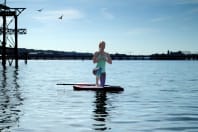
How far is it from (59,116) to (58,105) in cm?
260

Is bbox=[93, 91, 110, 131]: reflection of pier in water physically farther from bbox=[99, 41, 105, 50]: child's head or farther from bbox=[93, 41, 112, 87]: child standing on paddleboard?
bbox=[99, 41, 105, 50]: child's head

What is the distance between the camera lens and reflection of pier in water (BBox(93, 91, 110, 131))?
8.86m

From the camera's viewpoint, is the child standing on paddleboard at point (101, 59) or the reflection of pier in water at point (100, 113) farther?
the child standing on paddleboard at point (101, 59)

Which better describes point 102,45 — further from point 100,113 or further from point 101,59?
point 100,113

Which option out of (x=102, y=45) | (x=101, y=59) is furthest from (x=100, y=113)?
(x=101, y=59)

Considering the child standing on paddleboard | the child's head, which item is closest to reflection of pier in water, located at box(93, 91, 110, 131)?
the child standing on paddleboard

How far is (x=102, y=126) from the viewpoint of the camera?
8.87 metres

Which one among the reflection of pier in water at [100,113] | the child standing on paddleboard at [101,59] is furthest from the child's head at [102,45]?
the reflection of pier in water at [100,113]

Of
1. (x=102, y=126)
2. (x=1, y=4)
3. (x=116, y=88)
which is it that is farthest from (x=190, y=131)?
(x=1, y=4)

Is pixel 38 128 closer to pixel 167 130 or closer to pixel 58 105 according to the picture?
pixel 167 130

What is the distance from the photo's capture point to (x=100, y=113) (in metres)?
11.0

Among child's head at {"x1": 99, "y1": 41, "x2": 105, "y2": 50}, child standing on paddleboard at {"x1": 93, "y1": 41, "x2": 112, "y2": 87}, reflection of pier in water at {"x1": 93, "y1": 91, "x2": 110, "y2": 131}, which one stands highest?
child's head at {"x1": 99, "y1": 41, "x2": 105, "y2": 50}

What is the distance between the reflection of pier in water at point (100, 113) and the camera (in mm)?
8859

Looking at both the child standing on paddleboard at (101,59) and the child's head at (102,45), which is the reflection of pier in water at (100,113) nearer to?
the child standing on paddleboard at (101,59)
